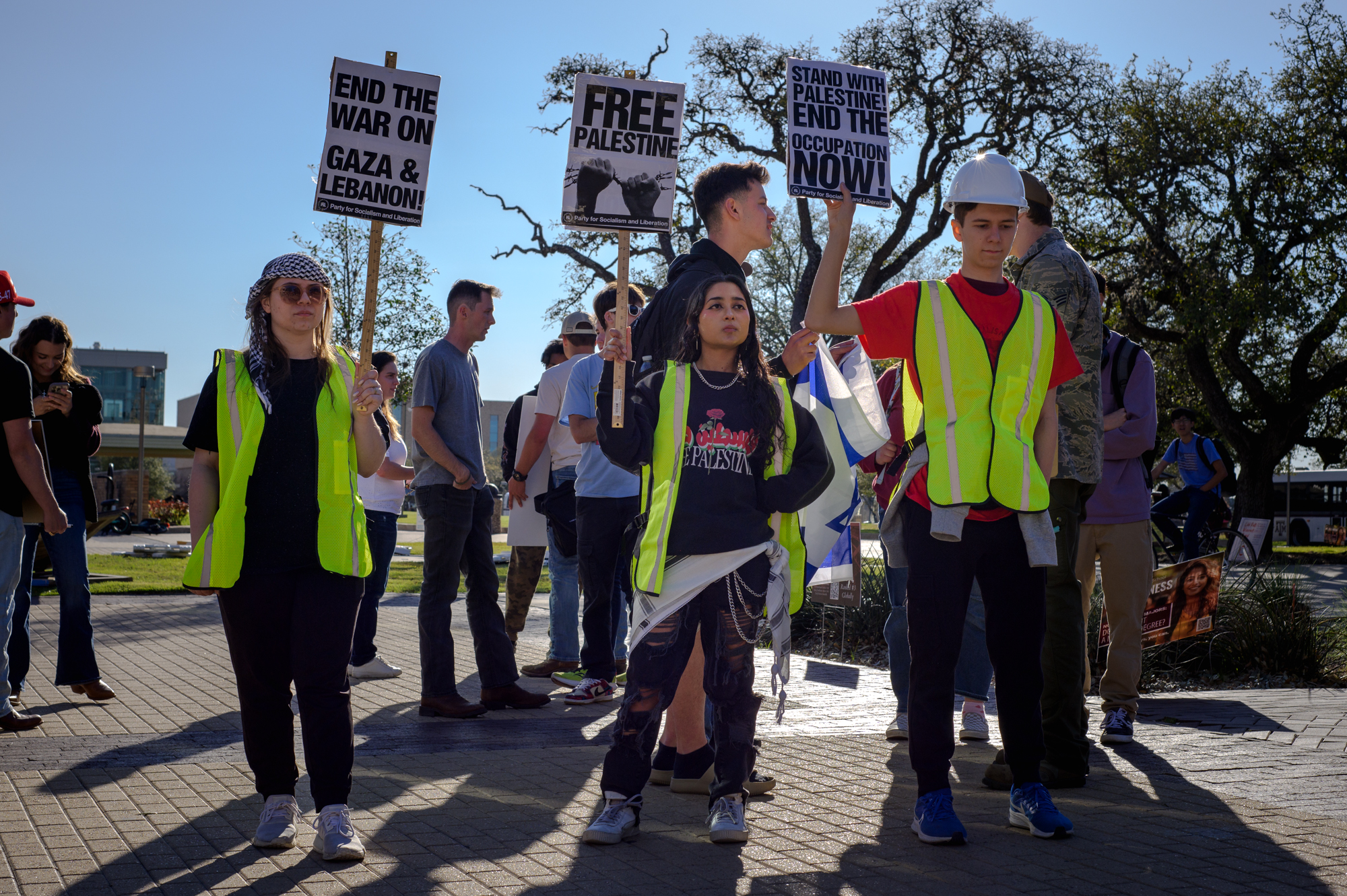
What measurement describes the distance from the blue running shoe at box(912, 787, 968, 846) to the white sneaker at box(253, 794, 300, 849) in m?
2.04

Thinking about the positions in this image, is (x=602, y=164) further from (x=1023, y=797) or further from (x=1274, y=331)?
(x=1274, y=331)

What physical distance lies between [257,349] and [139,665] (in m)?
5.06

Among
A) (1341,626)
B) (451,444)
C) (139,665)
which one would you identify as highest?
(451,444)

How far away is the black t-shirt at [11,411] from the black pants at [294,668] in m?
2.49

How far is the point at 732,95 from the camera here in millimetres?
29609

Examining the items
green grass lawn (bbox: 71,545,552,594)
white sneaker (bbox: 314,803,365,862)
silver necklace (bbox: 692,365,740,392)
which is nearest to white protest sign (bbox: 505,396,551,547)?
silver necklace (bbox: 692,365,740,392)

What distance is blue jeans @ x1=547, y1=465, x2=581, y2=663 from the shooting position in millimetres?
7746

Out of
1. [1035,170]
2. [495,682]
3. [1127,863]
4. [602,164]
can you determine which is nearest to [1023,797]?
[1127,863]

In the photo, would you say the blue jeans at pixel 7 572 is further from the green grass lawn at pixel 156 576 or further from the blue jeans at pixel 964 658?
the green grass lawn at pixel 156 576

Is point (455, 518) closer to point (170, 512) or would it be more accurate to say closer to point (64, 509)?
point (64, 509)

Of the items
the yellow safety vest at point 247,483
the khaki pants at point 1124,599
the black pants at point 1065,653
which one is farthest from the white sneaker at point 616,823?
the khaki pants at point 1124,599

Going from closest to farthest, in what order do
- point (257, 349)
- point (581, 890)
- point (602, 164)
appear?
point (581, 890) → point (257, 349) → point (602, 164)

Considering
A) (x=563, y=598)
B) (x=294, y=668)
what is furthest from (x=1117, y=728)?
(x=294, y=668)

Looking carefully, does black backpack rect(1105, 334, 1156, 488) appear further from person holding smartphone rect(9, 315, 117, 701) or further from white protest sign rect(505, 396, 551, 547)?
person holding smartphone rect(9, 315, 117, 701)
